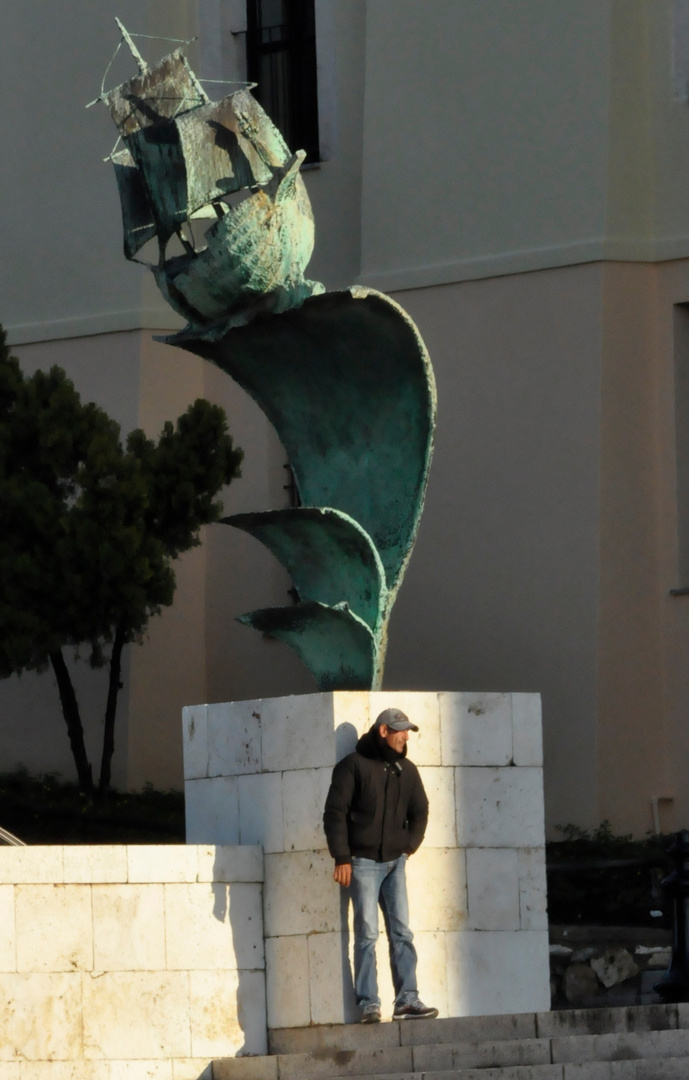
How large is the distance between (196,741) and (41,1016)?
184 centimetres

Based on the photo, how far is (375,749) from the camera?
1079 cm

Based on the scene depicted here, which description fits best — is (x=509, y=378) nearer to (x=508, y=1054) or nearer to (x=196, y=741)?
(x=196, y=741)

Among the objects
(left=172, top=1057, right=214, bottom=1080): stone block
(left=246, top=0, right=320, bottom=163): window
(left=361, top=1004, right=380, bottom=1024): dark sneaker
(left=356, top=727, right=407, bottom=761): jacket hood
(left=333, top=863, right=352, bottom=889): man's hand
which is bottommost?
(left=172, top=1057, right=214, bottom=1080): stone block

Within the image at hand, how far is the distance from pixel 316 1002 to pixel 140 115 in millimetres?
A: 4490

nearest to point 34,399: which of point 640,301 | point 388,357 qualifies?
point 640,301

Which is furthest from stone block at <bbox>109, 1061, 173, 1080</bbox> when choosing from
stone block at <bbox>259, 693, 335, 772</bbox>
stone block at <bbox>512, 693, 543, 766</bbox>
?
stone block at <bbox>512, 693, 543, 766</bbox>

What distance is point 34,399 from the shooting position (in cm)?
1689

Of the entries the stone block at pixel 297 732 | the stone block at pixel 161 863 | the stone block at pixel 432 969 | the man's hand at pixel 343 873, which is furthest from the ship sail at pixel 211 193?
the stone block at pixel 432 969

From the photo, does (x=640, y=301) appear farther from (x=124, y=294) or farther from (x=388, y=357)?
(x=388, y=357)

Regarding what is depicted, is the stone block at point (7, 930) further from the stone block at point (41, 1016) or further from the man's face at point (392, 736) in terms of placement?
the man's face at point (392, 736)

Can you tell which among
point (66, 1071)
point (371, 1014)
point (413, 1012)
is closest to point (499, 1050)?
point (413, 1012)

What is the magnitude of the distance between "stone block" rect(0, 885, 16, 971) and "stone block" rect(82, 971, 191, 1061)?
375 millimetres

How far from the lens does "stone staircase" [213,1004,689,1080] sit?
32.7ft

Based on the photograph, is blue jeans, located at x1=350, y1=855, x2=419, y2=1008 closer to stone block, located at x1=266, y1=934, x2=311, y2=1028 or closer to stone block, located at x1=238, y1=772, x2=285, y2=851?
stone block, located at x1=266, y1=934, x2=311, y2=1028
